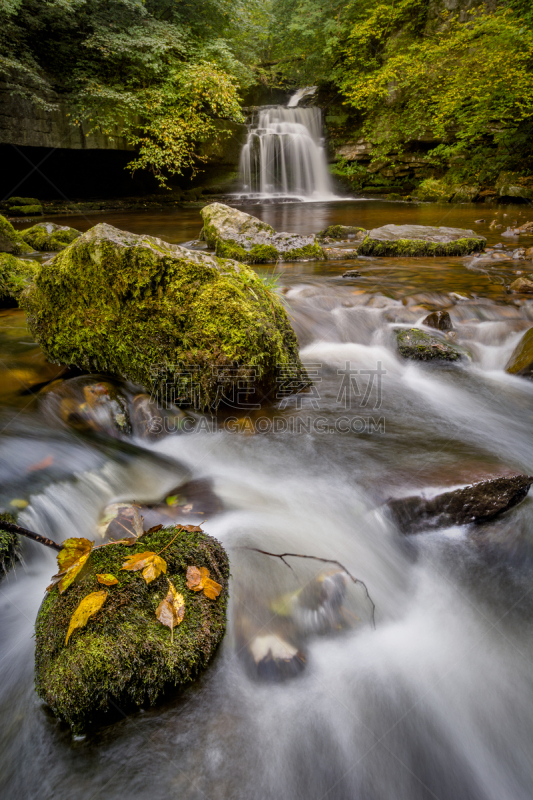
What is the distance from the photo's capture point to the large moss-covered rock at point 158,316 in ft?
9.95

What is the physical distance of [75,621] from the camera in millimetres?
1489

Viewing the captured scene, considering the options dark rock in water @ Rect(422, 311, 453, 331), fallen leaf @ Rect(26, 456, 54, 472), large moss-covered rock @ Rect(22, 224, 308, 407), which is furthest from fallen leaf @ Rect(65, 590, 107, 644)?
dark rock in water @ Rect(422, 311, 453, 331)

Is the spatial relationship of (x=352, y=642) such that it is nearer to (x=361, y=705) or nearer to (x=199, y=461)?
(x=361, y=705)

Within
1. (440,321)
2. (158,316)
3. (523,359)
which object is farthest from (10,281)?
(523,359)

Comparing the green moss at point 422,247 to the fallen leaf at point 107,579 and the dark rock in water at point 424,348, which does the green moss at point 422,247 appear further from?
the fallen leaf at point 107,579

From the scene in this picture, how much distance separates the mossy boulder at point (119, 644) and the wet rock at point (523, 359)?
4.08 metres

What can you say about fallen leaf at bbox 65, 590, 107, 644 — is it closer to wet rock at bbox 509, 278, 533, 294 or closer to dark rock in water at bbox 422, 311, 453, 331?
dark rock in water at bbox 422, 311, 453, 331

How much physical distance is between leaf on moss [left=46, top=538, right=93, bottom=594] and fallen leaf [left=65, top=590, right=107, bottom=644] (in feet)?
→ 0.45

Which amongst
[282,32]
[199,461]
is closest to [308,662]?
[199,461]

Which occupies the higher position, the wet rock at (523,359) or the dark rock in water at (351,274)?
the dark rock in water at (351,274)

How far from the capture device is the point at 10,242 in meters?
8.02

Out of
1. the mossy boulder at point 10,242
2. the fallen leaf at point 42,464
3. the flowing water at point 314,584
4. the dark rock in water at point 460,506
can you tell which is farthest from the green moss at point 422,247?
the fallen leaf at point 42,464

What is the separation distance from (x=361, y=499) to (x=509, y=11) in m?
20.6

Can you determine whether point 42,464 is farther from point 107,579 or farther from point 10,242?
point 10,242
